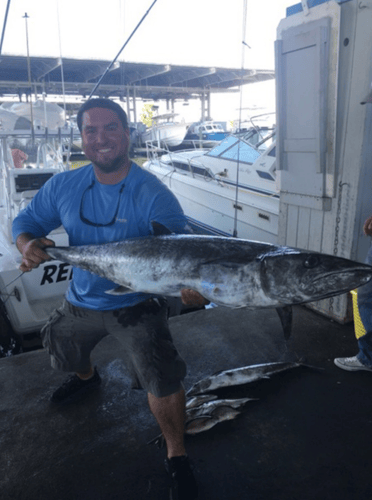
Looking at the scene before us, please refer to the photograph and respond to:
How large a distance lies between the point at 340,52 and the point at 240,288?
253 cm

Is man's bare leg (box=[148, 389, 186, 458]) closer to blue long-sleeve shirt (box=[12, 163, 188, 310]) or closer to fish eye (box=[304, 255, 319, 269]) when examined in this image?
blue long-sleeve shirt (box=[12, 163, 188, 310])

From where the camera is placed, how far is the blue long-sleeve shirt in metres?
2.12

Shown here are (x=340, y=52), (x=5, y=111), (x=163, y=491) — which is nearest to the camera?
(x=163, y=491)

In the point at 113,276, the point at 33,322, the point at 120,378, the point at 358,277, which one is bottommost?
the point at 33,322

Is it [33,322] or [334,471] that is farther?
[33,322]

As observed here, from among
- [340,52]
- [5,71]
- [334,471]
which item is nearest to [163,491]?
[334,471]

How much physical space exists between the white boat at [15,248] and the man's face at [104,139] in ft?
8.84

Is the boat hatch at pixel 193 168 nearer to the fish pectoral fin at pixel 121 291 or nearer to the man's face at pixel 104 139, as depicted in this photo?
the man's face at pixel 104 139

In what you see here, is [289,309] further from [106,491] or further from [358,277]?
[106,491]

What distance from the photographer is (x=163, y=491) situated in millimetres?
1822

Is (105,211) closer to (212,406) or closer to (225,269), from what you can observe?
(225,269)

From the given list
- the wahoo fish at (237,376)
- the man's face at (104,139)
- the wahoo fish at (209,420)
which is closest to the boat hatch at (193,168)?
the wahoo fish at (237,376)

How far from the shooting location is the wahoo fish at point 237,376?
98.8 inches

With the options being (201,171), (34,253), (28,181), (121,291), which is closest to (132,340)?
(121,291)
